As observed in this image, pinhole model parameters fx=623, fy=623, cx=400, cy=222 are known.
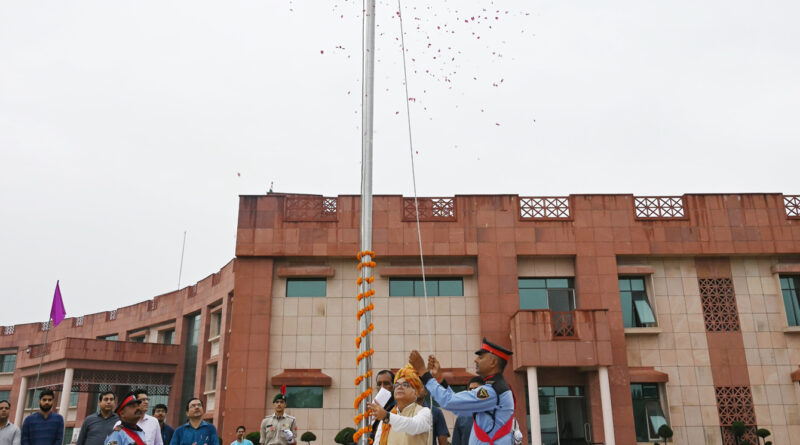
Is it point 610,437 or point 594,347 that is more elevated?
point 594,347

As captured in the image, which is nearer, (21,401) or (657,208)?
(657,208)

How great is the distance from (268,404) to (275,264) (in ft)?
13.8

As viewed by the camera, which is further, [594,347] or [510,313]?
[510,313]

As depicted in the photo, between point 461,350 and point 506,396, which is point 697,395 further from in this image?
point 506,396

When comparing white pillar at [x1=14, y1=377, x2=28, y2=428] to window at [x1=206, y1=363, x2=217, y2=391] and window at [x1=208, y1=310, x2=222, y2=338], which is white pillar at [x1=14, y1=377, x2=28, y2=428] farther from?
window at [x1=208, y1=310, x2=222, y2=338]

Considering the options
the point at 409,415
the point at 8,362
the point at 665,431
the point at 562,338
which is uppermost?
the point at 8,362

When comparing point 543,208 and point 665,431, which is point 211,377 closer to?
point 543,208

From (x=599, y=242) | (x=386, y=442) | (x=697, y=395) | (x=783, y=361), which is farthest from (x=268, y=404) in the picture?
(x=783, y=361)

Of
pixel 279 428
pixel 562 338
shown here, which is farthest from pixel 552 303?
pixel 279 428

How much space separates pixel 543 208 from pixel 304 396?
371 inches

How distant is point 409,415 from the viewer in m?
5.30

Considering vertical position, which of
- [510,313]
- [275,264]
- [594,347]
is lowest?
[594,347]

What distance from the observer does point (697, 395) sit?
18344 mm

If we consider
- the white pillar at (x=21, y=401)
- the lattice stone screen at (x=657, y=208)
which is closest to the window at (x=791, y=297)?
the lattice stone screen at (x=657, y=208)
